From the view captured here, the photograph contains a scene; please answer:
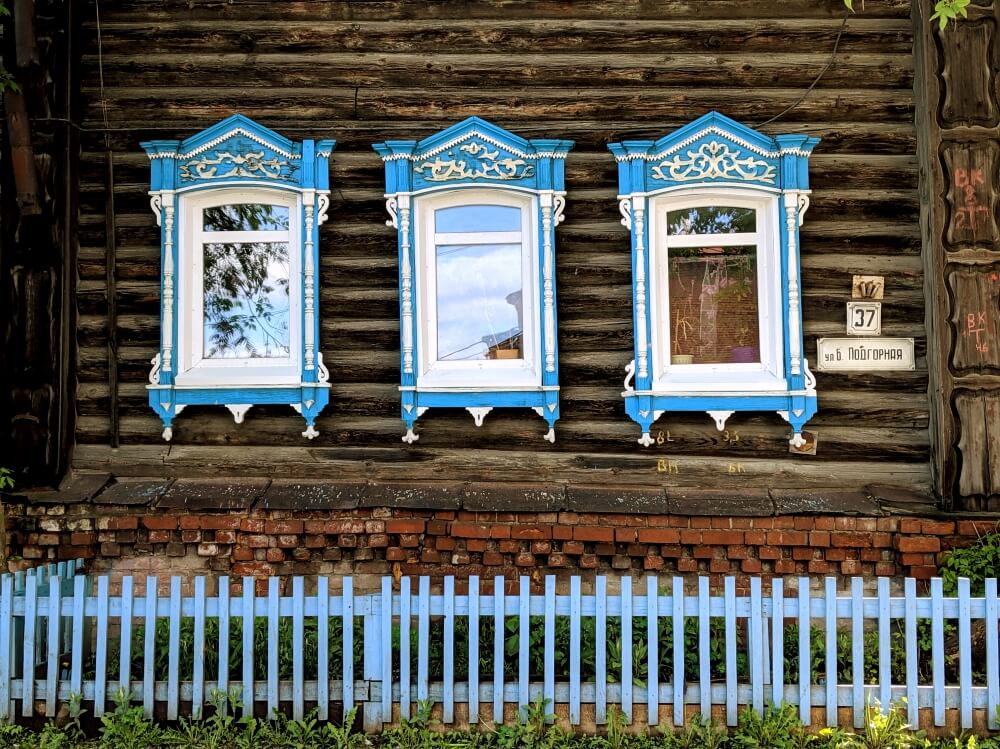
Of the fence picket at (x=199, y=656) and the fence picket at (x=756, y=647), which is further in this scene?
the fence picket at (x=199, y=656)

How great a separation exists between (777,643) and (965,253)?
344cm

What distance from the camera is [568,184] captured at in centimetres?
626

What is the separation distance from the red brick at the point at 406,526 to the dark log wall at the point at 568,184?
0.44 m

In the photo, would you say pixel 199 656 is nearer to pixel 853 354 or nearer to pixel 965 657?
pixel 965 657

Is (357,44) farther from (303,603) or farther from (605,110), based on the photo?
(303,603)

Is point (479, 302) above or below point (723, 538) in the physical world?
above

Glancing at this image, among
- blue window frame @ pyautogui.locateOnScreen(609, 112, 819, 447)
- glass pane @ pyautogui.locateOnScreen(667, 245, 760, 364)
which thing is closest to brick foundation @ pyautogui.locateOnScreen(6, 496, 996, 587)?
blue window frame @ pyautogui.locateOnScreen(609, 112, 819, 447)

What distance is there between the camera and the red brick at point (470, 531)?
19.1 feet

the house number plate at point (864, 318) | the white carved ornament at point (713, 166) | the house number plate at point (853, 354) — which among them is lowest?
the house number plate at point (853, 354)

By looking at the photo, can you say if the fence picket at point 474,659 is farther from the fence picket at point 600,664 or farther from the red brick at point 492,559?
the red brick at point 492,559

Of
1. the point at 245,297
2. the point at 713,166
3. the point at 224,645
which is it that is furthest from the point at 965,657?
the point at 245,297

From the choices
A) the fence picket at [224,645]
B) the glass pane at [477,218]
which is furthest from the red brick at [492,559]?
the glass pane at [477,218]

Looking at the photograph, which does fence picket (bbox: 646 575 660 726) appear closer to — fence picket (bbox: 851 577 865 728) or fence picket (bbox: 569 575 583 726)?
fence picket (bbox: 569 575 583 726)

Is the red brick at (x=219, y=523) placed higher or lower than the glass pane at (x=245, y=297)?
lower
